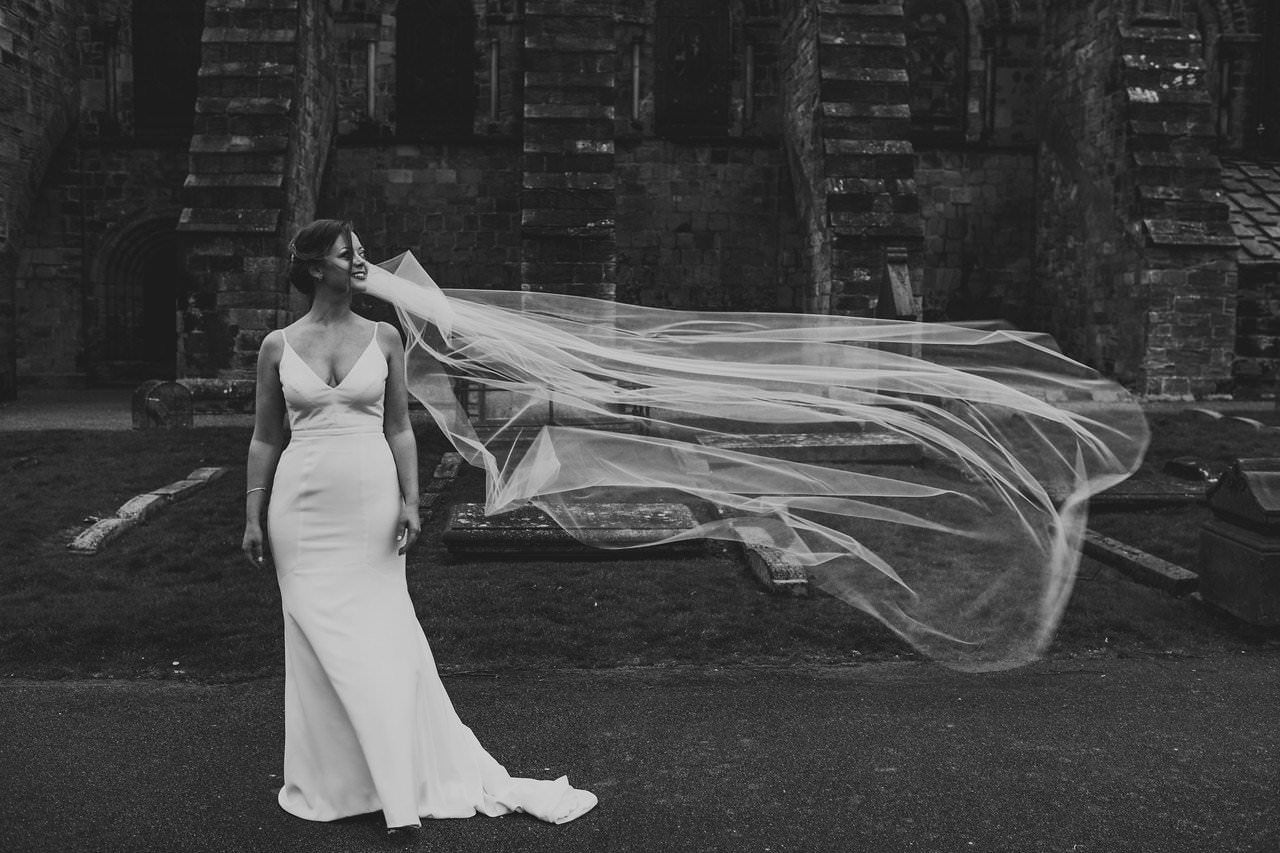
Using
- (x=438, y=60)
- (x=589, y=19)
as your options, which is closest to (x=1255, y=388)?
(x=589, y=19)

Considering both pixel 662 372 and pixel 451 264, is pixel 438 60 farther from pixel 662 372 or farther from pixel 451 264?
pixel 662 372

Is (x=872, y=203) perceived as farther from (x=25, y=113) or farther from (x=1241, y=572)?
(x=25, y=113)

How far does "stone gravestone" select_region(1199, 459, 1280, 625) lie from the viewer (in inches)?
233

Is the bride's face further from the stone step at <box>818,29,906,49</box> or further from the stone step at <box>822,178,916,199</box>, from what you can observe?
the stone step at <box>818,29,906,49</box>

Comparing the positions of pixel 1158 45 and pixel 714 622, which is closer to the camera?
pixel 714 622

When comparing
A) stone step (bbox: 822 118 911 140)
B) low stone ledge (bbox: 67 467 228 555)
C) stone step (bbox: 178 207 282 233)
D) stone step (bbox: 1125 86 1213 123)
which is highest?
stone step (bbox: 1125 86 1213 123)

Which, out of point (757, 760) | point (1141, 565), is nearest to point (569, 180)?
point (1141, 565)

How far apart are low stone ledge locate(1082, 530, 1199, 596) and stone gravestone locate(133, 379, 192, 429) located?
363 inches

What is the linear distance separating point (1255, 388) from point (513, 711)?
15.4 meters

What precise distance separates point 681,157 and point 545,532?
1215 cm

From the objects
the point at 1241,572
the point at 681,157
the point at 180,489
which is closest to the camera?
the point at 1241,572

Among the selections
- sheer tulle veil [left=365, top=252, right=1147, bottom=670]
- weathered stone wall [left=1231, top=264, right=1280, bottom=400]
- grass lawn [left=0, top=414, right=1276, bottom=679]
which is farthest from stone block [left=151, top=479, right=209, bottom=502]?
weathered stone wall [left=1231, top=264, right=1280, bottom=400]

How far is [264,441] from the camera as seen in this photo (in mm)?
3842

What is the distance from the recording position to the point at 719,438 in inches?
213
